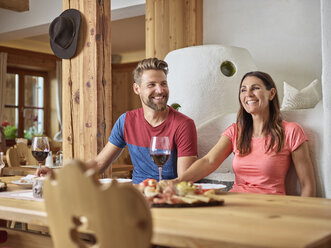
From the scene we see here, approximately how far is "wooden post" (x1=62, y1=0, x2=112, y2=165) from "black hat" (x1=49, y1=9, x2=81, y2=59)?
4 centimetres

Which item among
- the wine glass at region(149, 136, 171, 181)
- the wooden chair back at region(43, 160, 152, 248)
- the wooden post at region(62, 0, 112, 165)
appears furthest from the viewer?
the wooden post at region(62, 0, 112, 165)

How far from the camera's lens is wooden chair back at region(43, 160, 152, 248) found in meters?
0.84

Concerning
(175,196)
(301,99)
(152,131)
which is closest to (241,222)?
(175,196)

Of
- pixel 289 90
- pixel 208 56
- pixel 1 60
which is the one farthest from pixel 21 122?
pixel 289 90

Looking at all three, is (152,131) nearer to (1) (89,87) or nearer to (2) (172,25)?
(1) (89,87)

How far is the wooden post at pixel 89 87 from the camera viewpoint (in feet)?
10.1

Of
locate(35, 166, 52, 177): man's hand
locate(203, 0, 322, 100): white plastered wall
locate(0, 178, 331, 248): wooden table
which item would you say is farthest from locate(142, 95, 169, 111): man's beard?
locate(203, 0, 322, 100): white plastered wall

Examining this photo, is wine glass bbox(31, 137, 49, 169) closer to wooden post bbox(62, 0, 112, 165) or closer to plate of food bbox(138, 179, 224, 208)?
plate of food bbox(138, 179, 224, 208)

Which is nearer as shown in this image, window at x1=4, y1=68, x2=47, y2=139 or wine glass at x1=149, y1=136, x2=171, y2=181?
wine glass at x1=149, y1=136, x2=171, y2=181

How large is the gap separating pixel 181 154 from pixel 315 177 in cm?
72

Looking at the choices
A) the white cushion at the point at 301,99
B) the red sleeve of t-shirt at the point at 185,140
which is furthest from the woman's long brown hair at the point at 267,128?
the white cushion at the point at 301,99

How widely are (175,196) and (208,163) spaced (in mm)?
896

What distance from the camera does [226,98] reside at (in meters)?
3.51

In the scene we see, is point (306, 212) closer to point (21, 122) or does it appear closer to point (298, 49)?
point (298, 49)
